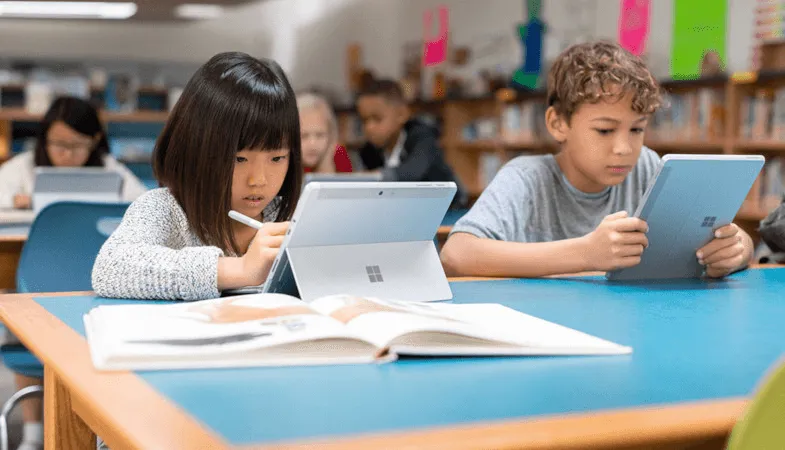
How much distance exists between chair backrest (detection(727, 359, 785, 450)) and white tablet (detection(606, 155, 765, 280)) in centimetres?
88

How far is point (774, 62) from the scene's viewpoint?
4215 mm

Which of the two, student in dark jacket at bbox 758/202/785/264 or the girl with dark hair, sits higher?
the girl with dark hair

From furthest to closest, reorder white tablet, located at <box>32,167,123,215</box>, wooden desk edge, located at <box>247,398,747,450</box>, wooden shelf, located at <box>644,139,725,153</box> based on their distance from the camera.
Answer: wooden shelf, located at <box>644,139,725,153</box>
white tablet, located at <box>32,167,123,215</box>
wooden desk edge, located at <box>247,398,747,450</box>

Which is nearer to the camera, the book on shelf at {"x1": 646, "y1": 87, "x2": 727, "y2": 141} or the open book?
the open book

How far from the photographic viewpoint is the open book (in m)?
0.74

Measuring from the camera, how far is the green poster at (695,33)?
490 cm

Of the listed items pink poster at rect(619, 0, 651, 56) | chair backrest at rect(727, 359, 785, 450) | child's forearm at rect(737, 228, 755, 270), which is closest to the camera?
chair backrest at rect(727, 359, 785, 450)

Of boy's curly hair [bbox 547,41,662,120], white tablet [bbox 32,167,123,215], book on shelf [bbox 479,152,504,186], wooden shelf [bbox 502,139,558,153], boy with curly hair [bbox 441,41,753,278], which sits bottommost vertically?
book on shelf [bbox 479,152,504,186]

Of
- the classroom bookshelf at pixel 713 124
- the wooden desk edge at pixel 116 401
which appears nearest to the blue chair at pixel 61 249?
the wooden desk edge at pixel 116 401

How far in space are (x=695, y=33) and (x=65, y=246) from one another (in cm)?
395

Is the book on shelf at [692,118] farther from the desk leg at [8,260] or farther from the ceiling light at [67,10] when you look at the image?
the ceiling light at [67,10]

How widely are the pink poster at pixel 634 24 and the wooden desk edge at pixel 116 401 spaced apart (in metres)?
4.85

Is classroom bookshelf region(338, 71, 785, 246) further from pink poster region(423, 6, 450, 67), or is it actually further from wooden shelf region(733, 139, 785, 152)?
pink poster region(423, 6, 450, 67)

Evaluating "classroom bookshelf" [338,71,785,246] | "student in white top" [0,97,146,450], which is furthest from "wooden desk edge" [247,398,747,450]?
"student in white top" [0,97,146,450]
